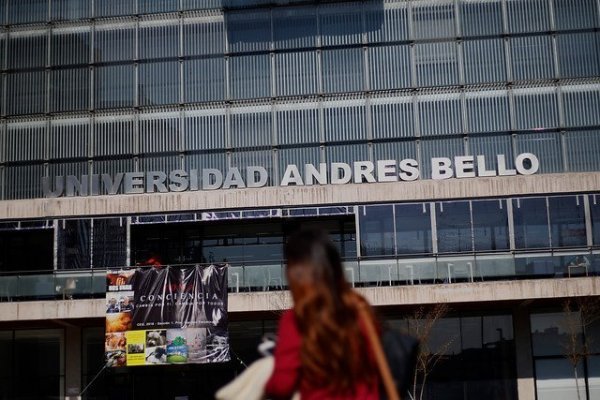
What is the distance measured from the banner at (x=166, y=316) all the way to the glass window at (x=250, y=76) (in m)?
7.92

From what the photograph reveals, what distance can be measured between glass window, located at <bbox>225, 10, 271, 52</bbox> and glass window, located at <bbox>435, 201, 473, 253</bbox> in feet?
31.1

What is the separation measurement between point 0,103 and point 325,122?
42.9ft

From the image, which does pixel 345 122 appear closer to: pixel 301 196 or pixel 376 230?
pixel 301 196

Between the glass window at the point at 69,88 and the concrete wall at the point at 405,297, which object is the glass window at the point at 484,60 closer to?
the concrete wall at the point at 405,297

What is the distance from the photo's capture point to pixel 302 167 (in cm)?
3800

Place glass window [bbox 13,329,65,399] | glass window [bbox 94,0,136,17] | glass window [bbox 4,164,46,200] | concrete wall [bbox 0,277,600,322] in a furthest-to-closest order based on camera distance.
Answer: glass window [bbox 94,0,136,17] < glass window [bbox 4,164,46,200] < glass window [bbox 13,329,65,399] < concrete wall [bbox 0,277,600,322]

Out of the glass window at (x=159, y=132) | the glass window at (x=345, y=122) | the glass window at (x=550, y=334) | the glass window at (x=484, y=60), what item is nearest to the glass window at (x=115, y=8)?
the glass window at (x=159, y=132)

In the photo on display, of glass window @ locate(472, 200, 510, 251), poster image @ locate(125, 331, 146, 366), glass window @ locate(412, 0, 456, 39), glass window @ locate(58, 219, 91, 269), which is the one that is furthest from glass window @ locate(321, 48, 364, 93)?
A: poster image @ locate(125, 331, 146, 366)

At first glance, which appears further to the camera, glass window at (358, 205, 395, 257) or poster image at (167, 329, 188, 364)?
glass window at (358, 205, 395, 257)

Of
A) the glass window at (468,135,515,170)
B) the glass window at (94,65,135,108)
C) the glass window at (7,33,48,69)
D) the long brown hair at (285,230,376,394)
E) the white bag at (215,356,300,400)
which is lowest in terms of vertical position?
the white bag at (215,356,300,400)

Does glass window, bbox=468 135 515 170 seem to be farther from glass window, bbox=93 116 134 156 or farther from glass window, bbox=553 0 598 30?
glass window, bbox=93 116 134 156

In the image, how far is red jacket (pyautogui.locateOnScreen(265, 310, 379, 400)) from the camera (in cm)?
319

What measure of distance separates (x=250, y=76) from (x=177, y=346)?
1143 cm

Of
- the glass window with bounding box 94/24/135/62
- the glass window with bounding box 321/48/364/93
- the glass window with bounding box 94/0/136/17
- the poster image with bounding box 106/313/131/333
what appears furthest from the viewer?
the glass window with bounding box 94/0/136/17
